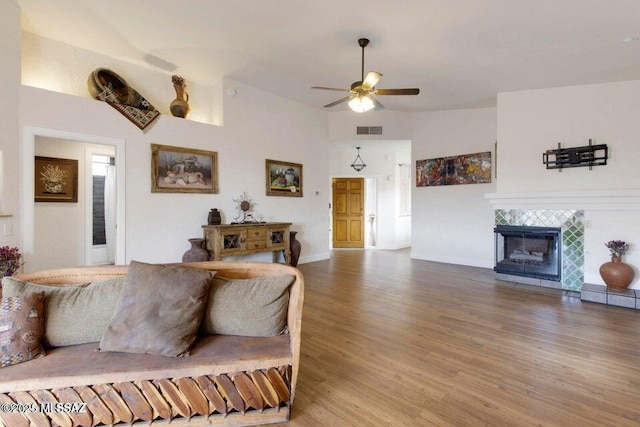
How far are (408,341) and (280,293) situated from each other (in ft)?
4.77

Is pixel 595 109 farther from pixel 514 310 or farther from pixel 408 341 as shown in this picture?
pixel 408 341

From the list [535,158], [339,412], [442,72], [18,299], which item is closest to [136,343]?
[18,299]

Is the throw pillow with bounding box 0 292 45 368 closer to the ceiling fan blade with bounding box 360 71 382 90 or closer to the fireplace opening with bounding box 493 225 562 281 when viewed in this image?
the ceiling fan blade with bounding box 360 71 382 90

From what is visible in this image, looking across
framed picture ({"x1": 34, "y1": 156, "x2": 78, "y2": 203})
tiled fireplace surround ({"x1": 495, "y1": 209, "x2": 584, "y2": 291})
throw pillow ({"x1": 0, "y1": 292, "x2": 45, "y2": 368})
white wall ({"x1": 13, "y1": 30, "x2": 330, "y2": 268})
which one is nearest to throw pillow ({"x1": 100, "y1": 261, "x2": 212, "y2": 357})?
throw pillow ({"x1": 0, "y1": 292, "x2": 45, "y2": 368})

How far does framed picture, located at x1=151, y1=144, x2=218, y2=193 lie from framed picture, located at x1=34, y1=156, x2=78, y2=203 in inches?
64.9

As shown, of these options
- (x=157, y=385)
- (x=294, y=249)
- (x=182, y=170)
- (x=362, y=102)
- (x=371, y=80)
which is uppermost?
(x=371, y=80)

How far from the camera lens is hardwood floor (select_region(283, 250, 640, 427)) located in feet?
5.70

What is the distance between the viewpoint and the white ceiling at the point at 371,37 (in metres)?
2.91

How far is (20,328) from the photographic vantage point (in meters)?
1.52

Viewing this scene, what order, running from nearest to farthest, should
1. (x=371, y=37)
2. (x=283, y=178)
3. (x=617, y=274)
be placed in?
(x=371, y=37) → (x=617, y=274) → (x=283, y=178)

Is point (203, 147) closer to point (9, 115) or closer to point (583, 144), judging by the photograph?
point (9, 115)

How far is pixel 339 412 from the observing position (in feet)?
5.73

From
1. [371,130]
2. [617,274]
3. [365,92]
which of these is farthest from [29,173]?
[617,274]

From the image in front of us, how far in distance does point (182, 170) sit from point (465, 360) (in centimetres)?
431
